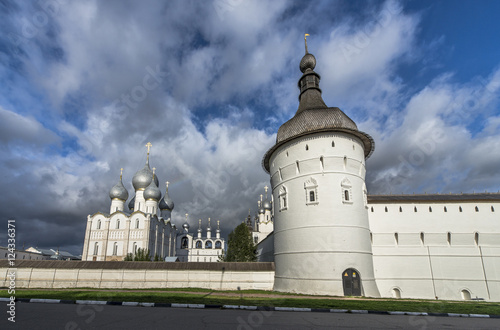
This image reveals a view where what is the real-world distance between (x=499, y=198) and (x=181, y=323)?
962 inches

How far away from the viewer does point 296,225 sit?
1822 cm

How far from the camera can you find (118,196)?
4297 centimetres

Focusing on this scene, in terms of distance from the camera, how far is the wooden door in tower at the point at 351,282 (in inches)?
634

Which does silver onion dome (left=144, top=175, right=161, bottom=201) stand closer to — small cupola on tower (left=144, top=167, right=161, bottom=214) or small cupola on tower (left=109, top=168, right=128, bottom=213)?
small cupola on tower (left=144, top=167, right=161, bottom=214)

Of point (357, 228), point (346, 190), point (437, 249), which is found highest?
point (346, 190)

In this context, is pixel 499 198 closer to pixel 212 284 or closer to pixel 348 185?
pixel 348 185

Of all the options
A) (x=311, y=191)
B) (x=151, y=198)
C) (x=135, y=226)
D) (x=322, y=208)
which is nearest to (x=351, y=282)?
(x=322, y=208)

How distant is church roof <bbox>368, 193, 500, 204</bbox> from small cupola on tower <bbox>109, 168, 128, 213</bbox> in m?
37.0

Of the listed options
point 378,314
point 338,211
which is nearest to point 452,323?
point 378,314

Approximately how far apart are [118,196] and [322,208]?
36084 mm

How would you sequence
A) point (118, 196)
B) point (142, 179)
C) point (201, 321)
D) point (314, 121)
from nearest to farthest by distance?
point (201, 321)
point (314, 121)
point (118, 196)
point (142, 179)

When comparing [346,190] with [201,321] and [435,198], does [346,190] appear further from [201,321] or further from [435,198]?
[201,321]

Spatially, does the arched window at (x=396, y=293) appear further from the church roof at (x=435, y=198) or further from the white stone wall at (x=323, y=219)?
the church roof at (x=435, y=198)

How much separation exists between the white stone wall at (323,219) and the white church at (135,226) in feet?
66.4
